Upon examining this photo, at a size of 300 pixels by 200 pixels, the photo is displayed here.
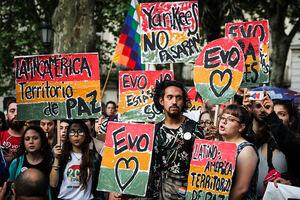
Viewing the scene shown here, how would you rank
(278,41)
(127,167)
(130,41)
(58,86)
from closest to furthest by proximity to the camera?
(127,167), (58,86), (130,41), (278,41)

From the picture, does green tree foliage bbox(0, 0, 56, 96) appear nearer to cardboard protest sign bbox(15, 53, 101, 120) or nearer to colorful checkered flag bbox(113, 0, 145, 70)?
colorful checkered flag bbox(113, 0, 145, 70)

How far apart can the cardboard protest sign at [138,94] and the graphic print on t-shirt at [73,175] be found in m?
1.25

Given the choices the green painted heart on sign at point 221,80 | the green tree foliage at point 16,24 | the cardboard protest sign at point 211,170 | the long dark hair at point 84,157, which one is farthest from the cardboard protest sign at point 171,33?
the green tree foliage at point 16,24

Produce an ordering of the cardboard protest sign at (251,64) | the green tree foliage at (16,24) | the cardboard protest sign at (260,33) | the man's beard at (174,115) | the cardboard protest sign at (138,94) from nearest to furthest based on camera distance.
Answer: the man's beard at (174,115), the cardboard protest sign at (251,64), the cardboard protest sign at (260,33), the cardboard protest sign at (138,94), the green tree foliage at (16,24)

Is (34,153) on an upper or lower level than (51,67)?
lower

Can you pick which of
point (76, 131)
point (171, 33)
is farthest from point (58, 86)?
point (171, 33)

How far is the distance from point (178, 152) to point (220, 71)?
1.07 metres

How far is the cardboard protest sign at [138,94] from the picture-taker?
17.6ft

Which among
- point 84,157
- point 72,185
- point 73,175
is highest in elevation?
point 84,157

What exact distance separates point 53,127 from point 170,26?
7.53ft

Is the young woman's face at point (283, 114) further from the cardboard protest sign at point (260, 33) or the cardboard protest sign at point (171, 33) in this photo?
the cardboard protest sign at point (171, 33)

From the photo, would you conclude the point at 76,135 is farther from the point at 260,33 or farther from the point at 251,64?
the point at 260,33

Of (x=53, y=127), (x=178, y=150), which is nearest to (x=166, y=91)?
(x=178, y=150)

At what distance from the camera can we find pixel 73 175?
4367 mm
